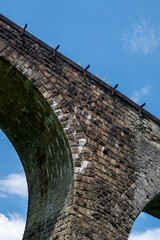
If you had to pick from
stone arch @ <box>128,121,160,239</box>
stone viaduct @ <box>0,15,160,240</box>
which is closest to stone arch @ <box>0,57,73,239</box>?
stone viaduct @ <box>0,15,160,240</box>

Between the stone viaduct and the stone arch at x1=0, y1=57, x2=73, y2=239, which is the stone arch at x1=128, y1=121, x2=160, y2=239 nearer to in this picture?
the stone viaduct

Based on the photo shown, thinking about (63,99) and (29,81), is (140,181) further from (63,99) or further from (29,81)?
(29,81)

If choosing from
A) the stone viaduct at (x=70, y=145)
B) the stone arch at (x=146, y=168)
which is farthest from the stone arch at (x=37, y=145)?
the stone arch at (x=146, y=168)

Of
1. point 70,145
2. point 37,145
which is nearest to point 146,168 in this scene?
point 70,145

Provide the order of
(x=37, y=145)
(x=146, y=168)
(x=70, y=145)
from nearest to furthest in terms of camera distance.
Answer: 1. (x=70, y=145)
2. (x=37, y=145)
3. (x=146, y=168)

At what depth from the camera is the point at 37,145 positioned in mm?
7211

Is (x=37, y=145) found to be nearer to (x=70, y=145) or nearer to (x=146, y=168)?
(x=70, y=145)

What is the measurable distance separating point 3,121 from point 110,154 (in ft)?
8.59

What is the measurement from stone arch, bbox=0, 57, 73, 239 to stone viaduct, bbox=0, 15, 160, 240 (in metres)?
0.02

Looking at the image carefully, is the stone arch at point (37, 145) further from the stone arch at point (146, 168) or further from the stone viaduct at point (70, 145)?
the stone arch at point (146, 168)

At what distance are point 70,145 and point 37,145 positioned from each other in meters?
1.18

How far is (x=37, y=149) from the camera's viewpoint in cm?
724

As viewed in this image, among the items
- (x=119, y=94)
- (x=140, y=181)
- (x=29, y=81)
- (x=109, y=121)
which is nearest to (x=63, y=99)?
(x=29, y=81)

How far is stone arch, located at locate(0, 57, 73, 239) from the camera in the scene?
20.9ft
